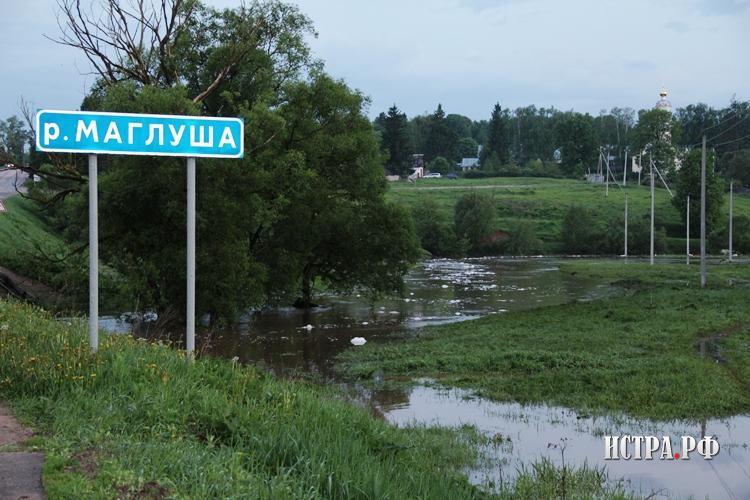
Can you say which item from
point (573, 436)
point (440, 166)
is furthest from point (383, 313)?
point (440, 166)

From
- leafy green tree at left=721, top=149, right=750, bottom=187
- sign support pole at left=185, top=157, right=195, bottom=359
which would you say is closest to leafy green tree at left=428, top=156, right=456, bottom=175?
leafy green tree at left=721, top=149, right=750, bottom=187

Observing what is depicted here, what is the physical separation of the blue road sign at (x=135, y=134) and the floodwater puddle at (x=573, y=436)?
4.31m

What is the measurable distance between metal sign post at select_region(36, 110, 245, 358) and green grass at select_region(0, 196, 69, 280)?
19.1 meters

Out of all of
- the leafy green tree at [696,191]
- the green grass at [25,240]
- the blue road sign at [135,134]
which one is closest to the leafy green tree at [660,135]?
the leafy green tree at [696,191]

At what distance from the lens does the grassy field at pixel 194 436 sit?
4.75 m

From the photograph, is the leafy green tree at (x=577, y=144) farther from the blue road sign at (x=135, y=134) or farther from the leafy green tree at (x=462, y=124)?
the blue road sign at (x=135, y=134)

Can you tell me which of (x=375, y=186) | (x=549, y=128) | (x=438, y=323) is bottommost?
(x=438, y=323)

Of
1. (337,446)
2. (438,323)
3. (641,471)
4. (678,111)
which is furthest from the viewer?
(678,111)

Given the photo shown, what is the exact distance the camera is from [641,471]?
912 cm

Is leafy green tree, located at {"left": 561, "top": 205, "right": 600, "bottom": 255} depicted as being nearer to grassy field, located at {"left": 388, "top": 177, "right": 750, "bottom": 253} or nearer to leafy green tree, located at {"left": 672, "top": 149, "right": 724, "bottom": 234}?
grassy field, located at {"left": 388, "top": 177, "right": 750, "bottom": 253}

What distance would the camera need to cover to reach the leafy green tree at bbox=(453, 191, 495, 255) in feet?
247

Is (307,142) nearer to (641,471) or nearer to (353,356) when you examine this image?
(353,356)

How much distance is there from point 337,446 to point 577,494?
2.76m

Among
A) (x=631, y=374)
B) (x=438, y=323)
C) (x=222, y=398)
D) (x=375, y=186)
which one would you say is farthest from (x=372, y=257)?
(x=222, y=398)
